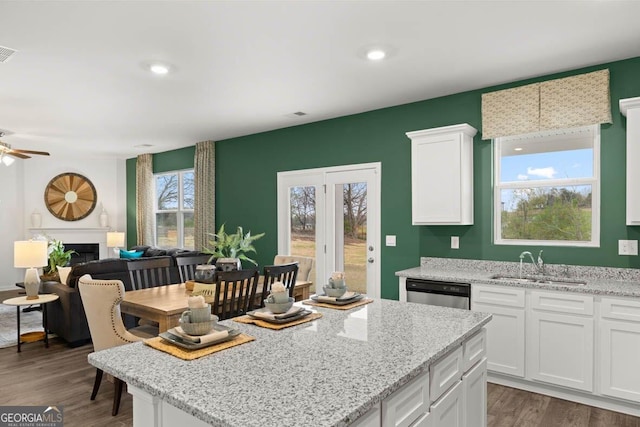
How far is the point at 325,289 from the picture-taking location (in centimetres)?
239

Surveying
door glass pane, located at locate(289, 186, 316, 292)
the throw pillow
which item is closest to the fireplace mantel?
the throw pillow

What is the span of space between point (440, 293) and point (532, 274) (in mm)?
873

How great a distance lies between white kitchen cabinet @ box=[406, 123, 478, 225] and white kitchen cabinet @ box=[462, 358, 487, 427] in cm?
203

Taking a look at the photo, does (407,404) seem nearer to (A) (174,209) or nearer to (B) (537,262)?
(B) (537,262)

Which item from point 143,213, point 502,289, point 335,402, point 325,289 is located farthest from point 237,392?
point 143,213

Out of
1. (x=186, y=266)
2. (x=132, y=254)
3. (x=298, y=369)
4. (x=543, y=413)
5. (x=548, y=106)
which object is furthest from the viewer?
(x=132, y=254)

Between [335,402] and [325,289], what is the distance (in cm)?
130

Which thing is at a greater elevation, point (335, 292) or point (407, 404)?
point (335, 292)

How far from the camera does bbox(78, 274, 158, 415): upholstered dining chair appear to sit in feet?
9.12

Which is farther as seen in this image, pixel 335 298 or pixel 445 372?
pixel 335 298

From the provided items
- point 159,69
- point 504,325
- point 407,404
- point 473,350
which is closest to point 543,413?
point 504,325

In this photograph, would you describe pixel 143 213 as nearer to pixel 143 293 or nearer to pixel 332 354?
pixel 143 293

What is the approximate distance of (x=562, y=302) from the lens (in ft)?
10.2

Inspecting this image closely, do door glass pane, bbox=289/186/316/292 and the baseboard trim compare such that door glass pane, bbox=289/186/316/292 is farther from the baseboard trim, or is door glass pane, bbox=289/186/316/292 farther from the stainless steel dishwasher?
the baseboard trim
